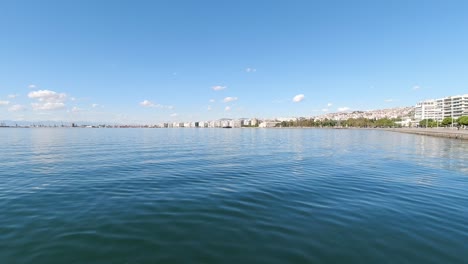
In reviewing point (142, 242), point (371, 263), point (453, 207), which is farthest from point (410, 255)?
point (142, 242)

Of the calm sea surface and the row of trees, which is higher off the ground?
the row of trees

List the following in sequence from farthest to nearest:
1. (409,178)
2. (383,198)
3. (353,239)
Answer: (409,178), (383,198), (353,239)

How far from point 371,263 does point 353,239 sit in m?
1.17

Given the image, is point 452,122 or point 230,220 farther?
point 452,122

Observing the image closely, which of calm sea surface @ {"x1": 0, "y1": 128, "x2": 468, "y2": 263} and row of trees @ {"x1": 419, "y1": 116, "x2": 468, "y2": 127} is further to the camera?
row of trees @ {"x1": 419, "y1": 116, "x2": 468, "y2": 127}

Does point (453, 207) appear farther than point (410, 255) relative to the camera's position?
Yes

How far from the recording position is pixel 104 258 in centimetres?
578

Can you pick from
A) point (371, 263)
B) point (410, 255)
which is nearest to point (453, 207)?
point (410, 255)

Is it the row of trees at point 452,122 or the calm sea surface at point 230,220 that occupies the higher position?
the row of trees at point 452,122

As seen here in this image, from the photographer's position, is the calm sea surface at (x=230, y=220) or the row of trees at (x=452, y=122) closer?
the calm sea surface at (x=230, y=220)

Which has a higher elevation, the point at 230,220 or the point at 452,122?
the point at 452,122

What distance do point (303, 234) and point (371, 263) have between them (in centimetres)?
189

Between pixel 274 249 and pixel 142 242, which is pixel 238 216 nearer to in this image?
pixel 274 249

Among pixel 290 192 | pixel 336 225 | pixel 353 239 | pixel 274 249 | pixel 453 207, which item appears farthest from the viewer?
pixel 290 192
